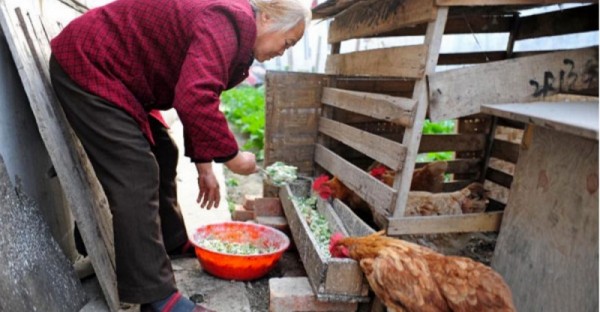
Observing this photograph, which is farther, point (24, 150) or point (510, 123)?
point (510, 123)

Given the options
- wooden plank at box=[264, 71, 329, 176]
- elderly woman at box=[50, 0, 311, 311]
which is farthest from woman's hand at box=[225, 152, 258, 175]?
wooden plank at box=[264, 71, 329, 176]

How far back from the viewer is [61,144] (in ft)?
7.28

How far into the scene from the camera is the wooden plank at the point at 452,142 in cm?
377

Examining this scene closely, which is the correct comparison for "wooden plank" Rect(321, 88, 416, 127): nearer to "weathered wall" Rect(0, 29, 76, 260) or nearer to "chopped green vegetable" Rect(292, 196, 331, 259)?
"chopped green vegetable" Rect(292, 196, 331, 259)

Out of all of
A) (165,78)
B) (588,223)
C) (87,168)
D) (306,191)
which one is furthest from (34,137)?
(588,223)

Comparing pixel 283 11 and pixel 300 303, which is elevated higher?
pixel 283 11

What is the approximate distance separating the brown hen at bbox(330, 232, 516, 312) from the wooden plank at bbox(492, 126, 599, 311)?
331 millimetres

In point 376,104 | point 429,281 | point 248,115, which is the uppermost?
point 376,104

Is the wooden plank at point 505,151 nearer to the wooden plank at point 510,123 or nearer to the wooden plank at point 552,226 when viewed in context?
the wooden plank at point 510,123

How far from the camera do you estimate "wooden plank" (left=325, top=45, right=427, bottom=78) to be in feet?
7.89

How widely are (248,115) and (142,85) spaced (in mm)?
7258

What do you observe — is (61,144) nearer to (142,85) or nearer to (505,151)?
(142,85)

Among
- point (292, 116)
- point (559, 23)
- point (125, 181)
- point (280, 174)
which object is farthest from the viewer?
point (292, 116)

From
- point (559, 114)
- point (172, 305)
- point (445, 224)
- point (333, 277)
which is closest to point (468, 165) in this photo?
point (445, 224)
